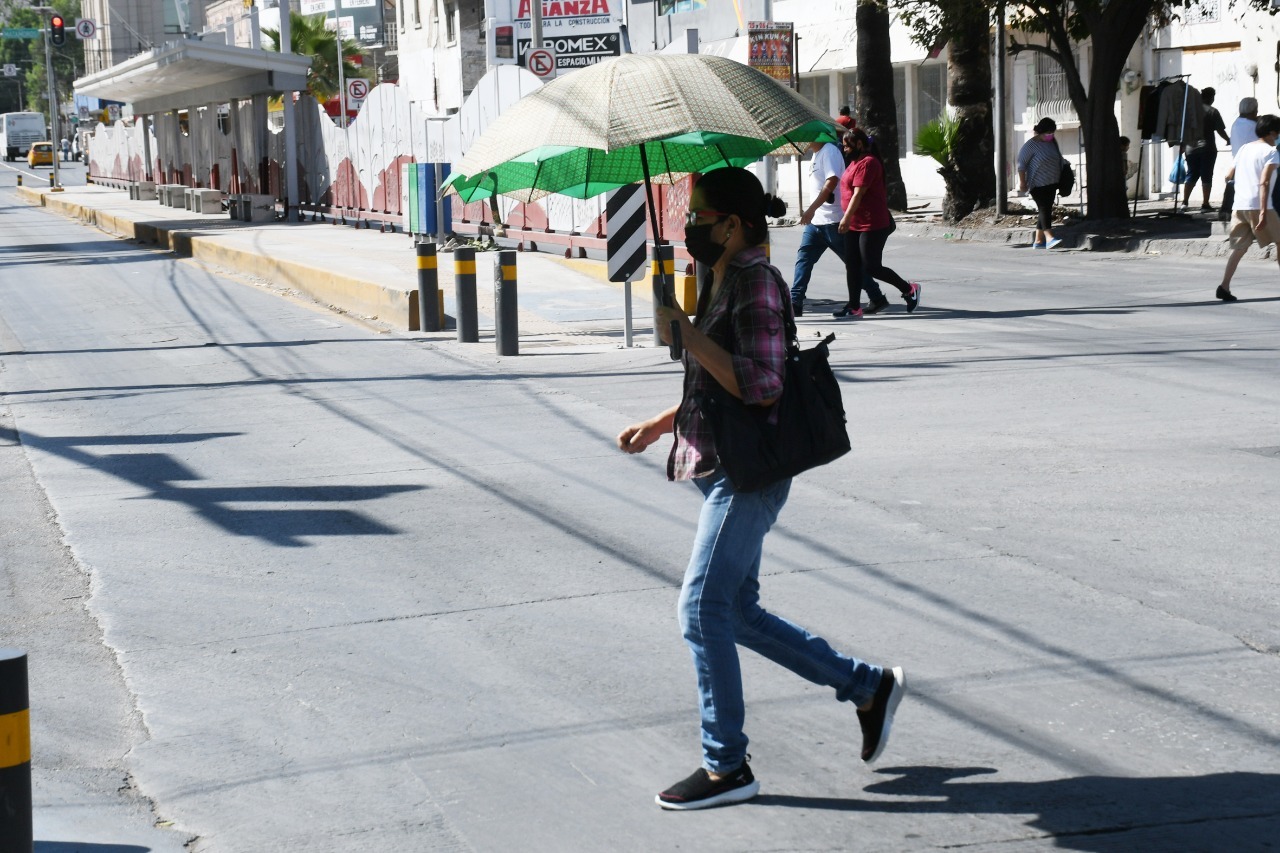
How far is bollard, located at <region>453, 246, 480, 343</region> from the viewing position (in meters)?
14.2

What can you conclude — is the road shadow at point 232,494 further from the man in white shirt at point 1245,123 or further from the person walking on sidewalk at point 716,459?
the man in white shirt at point 1245,123

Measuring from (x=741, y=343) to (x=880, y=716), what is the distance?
1160 mm

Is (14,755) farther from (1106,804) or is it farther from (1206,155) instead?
(1206,155)

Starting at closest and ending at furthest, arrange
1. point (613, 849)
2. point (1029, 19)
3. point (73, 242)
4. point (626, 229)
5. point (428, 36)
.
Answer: point (613, 849), point (626, 229), point (1029, 19), point (73, 242), point (428, 36)

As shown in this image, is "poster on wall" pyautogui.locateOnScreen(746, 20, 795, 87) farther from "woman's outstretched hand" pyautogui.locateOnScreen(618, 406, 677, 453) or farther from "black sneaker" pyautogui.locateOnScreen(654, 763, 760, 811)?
"black sneaker" pyautogui.locateOnScreen(654, 763, 760, 811)

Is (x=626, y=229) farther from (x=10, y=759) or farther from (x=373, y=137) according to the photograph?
(x=373, y=137)

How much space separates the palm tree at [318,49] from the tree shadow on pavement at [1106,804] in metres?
62.1

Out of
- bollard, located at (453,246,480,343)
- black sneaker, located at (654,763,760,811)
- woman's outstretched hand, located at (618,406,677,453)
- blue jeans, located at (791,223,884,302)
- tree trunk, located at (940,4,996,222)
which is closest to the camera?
black sneaker, located at (654,763,760,811)

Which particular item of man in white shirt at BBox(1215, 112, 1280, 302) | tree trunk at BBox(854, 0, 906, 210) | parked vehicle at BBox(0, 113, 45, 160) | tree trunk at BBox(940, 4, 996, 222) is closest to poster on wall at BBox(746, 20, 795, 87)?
tree trunk at BBox(854, 0, 906, 210)

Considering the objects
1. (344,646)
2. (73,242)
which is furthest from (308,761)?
(73,242)

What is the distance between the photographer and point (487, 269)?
21.4 meters

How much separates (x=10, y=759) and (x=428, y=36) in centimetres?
6388

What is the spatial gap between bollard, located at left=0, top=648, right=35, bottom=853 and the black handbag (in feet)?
5.79

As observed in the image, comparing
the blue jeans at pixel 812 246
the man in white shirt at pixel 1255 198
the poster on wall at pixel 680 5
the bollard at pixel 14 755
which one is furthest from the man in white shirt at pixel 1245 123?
the poster on wall at pixel 680 5
